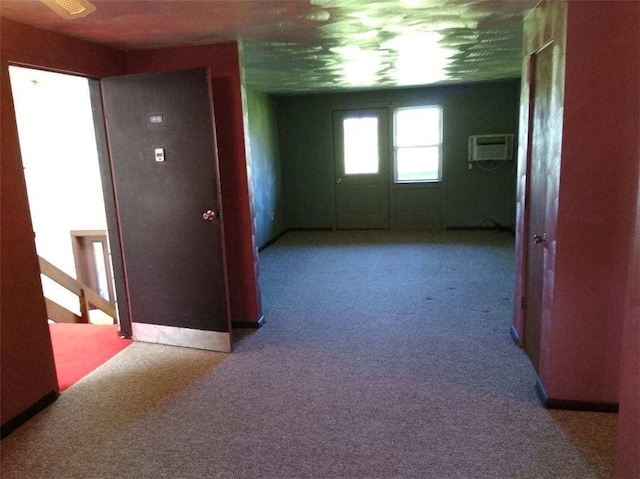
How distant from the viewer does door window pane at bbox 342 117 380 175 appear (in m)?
7.39

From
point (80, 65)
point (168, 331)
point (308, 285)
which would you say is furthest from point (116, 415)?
point (308, 285)

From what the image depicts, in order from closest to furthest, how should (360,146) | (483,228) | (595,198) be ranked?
1. (595,198)
2. (483,228)
3. (360,146)

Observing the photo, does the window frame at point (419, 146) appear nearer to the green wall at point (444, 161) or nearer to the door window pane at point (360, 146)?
the green wall at point (444, 161)

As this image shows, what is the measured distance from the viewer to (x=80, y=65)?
2.98 m

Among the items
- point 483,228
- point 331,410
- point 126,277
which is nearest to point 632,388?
point 331,410

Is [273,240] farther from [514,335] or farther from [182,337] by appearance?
[514,335]

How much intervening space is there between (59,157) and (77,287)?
1775 millimetres

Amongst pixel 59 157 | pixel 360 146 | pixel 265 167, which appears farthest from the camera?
pixel 360 146

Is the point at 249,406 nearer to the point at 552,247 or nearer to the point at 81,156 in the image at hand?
the point at 552,247

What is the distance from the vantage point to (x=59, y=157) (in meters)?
5.71

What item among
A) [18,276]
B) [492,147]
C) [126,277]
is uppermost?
[492,147]

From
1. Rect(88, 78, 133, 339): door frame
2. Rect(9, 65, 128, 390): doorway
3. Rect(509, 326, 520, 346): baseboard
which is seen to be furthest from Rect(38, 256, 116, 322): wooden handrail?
Rect(509, 326, 520, 346): baseboard

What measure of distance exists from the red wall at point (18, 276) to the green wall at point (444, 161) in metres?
5.06

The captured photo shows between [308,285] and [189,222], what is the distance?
6.23ft
